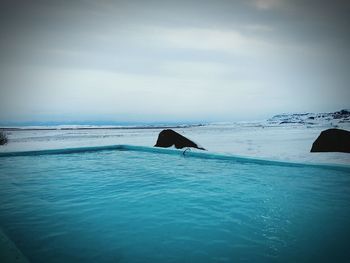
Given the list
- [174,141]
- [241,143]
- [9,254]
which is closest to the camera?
[9,254]

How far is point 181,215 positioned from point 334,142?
7525mm

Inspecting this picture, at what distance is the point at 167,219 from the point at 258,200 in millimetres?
1597

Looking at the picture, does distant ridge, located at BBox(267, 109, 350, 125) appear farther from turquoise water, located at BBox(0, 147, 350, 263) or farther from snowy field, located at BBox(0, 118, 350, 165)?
turquoise water, located at BBox(0, 147, 350, 263)

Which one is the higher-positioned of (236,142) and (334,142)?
(334,142)

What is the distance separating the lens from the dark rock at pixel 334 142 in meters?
7.92

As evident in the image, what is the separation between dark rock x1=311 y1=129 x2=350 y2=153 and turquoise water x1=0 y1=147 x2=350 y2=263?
3.23 meters

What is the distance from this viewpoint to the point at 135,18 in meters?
14.7

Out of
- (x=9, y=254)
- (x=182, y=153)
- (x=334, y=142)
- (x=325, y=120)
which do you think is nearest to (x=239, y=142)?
(x=334, y=142)

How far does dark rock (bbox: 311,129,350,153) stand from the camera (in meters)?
7.92

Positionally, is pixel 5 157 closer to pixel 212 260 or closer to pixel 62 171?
pixel 62 171

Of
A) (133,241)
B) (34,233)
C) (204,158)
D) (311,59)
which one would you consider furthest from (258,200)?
(311,59)

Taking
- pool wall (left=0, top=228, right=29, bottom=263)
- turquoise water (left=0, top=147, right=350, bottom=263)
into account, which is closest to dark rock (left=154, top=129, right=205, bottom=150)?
turquoise water (left=0, top=147, right=350, bottom=263)

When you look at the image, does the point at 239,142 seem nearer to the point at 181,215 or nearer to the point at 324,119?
the point at 181,215

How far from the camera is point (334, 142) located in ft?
26.6
